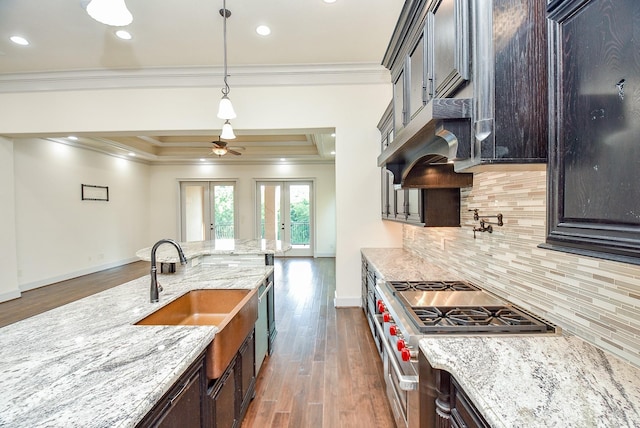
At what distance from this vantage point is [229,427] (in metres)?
1.56

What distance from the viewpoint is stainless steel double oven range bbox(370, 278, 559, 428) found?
49.8 inches

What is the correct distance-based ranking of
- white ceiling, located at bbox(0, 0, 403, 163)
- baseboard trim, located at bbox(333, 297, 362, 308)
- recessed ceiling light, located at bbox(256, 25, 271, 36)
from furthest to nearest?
baseboard trim, located at bbox(333, 297, 362, 308)
recessed ceiling light, located at bbox(256, 25, 271, 36)
white ceiling, located at bbox(0, 0, 403, 163)

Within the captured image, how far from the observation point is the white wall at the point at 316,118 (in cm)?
397

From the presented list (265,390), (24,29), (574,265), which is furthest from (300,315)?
(24,29)

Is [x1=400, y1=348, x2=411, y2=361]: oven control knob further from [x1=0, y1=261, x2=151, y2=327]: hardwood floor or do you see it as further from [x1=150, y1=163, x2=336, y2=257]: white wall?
[x1=150, y1=163, x2=336, y2=257]: white wall

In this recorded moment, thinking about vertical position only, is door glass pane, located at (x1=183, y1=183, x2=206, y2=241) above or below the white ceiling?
below

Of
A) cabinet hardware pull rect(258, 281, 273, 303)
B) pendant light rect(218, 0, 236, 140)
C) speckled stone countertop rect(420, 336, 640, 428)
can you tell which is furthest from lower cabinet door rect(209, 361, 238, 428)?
pendant light rect(218, 0, 236, 140)

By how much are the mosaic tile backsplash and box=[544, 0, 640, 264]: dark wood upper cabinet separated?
1.42 feet

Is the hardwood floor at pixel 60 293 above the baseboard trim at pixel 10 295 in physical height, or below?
below

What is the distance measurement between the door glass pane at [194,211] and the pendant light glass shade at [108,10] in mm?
7116

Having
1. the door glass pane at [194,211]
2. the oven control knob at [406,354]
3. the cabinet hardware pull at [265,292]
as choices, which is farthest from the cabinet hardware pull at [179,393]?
the door glass pane at [194,211]

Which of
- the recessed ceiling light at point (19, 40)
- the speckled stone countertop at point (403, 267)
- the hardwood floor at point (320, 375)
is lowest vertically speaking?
the hardwood floor at point (320, 375)

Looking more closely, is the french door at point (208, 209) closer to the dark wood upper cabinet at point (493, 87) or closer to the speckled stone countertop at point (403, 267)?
the speckled stone countertop at point (403, 267)

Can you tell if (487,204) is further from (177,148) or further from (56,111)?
(177,148)
